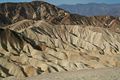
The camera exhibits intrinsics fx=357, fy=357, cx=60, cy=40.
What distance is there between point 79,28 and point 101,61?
46.1 m

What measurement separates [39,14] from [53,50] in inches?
3749

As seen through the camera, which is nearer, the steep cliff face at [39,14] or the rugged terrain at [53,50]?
the rugged terrain at [53,50]

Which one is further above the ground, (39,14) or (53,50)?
(53,50)

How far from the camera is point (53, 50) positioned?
88875 mm

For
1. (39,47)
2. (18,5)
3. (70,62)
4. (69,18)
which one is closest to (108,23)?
(69,18)

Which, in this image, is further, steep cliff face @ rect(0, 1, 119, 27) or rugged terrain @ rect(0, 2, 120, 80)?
steep cliff face @ rect(0, 1, 119, 27)

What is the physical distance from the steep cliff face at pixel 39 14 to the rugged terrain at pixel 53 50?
31532 mm

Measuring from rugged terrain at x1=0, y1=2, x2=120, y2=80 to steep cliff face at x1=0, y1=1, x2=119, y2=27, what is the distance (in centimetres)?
3153

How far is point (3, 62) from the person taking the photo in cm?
6838

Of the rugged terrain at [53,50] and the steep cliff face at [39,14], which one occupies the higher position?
the rugged terrain at [53,50]

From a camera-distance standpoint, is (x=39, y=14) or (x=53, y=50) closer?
(x=53, y=50)

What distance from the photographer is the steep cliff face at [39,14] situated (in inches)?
6452

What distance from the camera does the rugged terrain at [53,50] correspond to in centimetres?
6822

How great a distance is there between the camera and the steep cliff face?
163875mm
